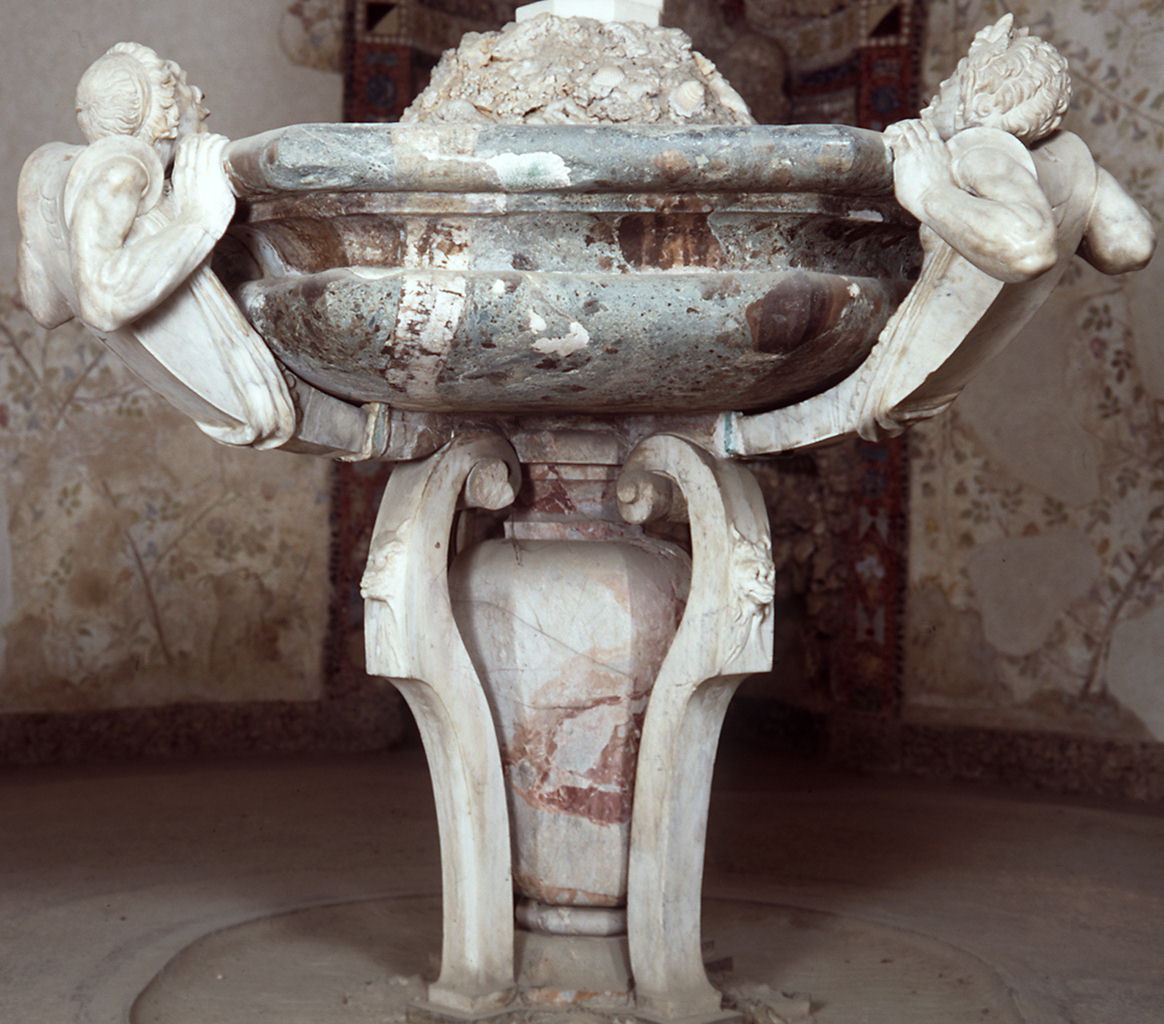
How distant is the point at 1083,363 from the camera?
4.45 meters

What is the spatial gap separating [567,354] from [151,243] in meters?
0.53

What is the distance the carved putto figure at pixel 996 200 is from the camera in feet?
6.31

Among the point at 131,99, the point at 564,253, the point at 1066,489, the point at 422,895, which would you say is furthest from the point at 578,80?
the point at 1066,489

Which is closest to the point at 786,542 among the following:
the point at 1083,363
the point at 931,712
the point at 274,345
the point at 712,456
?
the point at 931,712

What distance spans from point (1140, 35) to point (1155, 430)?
103cm

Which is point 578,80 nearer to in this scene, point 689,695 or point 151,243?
point 151,243

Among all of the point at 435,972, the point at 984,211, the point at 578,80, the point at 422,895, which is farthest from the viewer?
the point at 422,895

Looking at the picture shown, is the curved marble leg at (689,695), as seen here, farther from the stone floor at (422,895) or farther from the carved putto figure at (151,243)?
the carved putto figure at (151,243)

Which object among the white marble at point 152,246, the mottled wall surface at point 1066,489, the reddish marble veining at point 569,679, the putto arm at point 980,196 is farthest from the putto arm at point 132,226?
the mottled wall surface at point 1066,489

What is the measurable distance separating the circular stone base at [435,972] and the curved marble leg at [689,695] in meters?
0.11

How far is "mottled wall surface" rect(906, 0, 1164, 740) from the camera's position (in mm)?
4344

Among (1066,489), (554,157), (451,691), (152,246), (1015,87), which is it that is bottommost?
(451,691)

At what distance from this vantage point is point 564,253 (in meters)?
2.09

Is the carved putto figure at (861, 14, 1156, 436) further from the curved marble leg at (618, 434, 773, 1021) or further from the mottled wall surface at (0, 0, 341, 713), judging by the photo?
the mottled wall surface at (0, 0, 341, 713)
